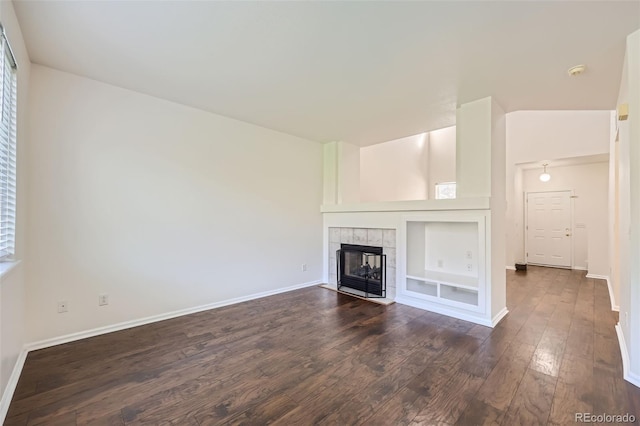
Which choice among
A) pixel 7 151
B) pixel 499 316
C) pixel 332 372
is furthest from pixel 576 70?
pixel 7 151

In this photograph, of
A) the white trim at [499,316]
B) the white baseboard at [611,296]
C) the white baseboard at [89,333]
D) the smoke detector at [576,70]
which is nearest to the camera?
the white baseboard at [89,333]

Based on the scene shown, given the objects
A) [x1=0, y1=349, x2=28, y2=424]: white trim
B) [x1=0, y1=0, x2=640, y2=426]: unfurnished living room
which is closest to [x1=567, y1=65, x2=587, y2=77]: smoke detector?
[x1=0, y1=0, x2=640, y2=426]: unfurnished living room

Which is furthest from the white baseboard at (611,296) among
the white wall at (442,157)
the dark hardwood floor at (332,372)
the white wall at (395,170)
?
the white wall at (395,170)

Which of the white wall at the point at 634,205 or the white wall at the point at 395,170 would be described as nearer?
the white wall at the point at 634,205

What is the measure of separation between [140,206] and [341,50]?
8.80 feet

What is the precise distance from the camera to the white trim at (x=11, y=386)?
5.63 ft

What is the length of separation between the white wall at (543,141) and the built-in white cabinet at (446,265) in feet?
12.7

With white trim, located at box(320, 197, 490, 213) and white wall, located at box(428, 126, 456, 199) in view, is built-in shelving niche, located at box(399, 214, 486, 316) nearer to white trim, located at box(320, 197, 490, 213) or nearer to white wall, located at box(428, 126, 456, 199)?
white trim, located at box(320, 197, 490, 213)

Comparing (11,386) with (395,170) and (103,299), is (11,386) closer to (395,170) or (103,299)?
(103,299)

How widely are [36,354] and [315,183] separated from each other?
401 cm

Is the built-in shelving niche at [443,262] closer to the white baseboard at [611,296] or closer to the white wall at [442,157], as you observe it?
the white baseboard at [611,296]

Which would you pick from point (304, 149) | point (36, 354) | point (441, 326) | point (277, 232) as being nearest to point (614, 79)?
point (441, 326)

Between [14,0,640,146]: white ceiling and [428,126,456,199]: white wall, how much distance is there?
5.55 meters

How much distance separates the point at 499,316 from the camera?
3.32 meters
